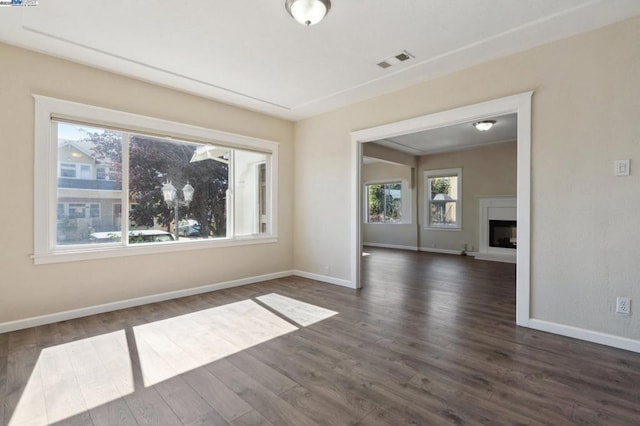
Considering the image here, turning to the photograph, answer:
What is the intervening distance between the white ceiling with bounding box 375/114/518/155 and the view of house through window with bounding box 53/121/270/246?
3460 millimetres

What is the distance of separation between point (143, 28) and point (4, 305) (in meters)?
3.01

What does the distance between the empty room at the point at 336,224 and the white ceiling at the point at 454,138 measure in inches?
97.2

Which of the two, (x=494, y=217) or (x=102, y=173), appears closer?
(x=102, y=173)

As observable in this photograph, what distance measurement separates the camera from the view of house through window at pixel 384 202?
31.5 ft

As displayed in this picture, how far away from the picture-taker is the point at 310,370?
2270mm

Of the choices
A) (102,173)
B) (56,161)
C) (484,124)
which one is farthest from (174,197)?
(484,124)

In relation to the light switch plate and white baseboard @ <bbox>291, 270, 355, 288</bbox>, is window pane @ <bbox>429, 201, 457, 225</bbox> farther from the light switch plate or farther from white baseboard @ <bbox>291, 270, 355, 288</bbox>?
the light switch plate

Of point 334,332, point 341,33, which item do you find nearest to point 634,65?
point 341,33

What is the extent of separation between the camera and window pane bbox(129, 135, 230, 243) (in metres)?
3.85

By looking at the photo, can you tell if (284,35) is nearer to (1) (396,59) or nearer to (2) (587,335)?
(1) (396,59)

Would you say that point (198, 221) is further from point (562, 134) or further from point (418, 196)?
point (418, 196)

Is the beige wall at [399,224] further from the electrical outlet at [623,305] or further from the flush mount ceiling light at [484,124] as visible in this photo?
the electrical outlet at [623,305]

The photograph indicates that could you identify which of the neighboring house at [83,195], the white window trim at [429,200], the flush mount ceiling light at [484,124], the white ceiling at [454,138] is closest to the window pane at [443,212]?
the white window trim at [429,200]

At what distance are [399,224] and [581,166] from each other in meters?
6.65
